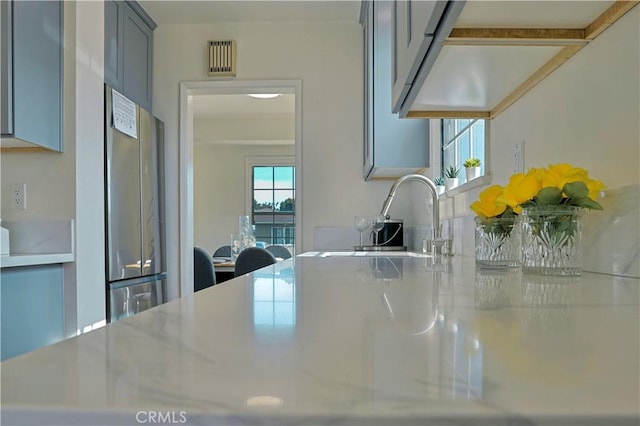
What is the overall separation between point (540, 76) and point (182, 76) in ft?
8.64

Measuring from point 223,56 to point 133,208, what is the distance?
3.92 feet

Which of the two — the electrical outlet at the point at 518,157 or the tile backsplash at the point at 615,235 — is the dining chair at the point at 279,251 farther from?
the tile backsplash at the point at 615,235

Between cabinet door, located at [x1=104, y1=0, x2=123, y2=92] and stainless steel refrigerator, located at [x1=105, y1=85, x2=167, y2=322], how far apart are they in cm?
15

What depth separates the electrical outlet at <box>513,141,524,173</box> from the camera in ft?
4.40

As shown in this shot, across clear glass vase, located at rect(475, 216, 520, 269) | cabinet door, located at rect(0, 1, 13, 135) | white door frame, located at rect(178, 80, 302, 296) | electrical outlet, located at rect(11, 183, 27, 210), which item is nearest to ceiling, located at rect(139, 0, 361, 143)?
white door frame, located at rect(178, 80, 302, 296)

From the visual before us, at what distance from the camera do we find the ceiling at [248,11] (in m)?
3.02

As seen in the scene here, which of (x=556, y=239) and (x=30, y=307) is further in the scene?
(x=30, y=307)

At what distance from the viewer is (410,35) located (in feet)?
3.81

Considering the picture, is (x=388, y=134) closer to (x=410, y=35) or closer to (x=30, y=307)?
(x=410, y=35)

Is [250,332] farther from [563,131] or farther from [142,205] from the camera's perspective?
[142,205]

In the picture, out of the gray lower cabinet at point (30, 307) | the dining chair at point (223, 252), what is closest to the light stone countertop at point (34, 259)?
the gray lower cabinet at point (30, 307)

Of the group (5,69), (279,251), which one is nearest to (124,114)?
(5,69)

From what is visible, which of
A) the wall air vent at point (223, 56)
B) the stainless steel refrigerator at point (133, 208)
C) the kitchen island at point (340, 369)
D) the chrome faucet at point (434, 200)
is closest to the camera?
the kitchen island at point (340, 369)

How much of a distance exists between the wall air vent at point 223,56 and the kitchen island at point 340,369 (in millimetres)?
3013
